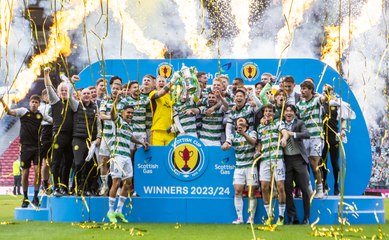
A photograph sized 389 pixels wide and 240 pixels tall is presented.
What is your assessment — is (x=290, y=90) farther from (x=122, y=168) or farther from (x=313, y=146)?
(x=122, y=168)

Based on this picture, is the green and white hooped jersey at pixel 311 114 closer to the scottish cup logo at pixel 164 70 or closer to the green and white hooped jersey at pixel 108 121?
the green and white hooped jersey at pixel 108 121

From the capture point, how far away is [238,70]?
14711 millimetres

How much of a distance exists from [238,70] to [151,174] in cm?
329

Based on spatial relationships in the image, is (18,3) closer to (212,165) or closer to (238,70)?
(238,70)

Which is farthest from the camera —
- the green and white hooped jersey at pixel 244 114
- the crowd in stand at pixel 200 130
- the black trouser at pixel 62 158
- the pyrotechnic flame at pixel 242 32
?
the pyrotechnic flame at pixel 242 32

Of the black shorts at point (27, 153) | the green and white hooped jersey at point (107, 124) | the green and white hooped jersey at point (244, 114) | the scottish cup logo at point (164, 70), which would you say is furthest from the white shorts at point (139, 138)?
the scottish cup logo at point (164, 70)

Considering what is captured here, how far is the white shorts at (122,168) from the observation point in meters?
11.6

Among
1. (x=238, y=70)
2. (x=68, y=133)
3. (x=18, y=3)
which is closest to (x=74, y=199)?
(x=68, y=133)

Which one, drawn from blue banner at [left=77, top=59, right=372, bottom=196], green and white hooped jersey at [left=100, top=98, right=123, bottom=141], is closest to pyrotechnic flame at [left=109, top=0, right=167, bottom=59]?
blue banner at [left=77, top=59, right=372, bottom=196]

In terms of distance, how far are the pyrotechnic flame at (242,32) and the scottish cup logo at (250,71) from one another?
662 cm

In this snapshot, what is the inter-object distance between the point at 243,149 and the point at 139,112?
1896mm

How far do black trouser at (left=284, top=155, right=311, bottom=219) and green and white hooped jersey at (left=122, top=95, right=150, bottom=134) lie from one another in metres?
2.49

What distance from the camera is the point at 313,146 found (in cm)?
1205

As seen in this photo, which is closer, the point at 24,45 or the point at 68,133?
the point at 68,133
